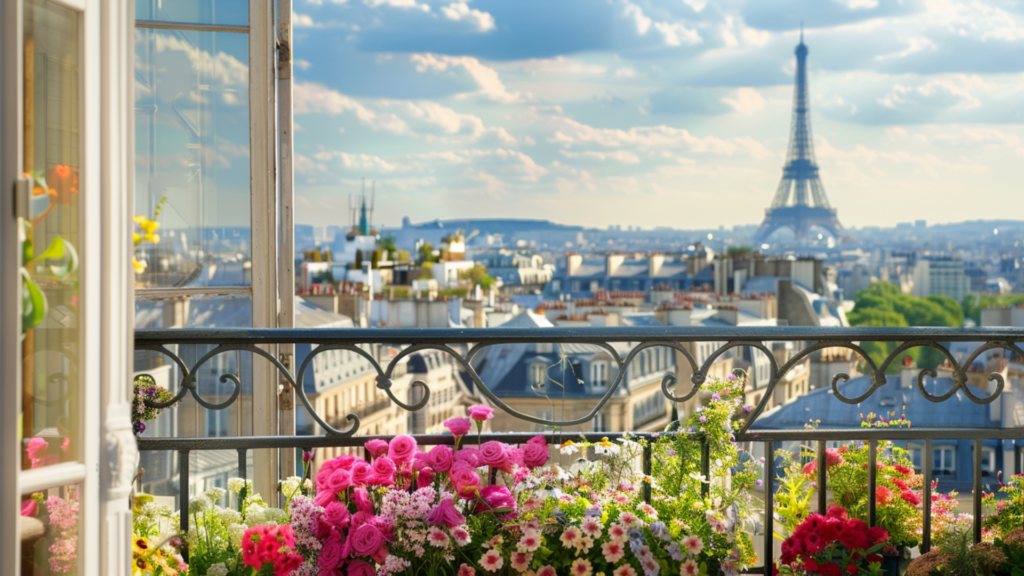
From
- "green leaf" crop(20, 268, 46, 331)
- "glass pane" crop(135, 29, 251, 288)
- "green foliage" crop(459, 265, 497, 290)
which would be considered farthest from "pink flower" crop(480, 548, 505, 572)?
"green foliage" crop(459, 265, 497, 290)

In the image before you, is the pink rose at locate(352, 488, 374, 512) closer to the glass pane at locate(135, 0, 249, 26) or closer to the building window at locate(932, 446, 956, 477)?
the glass pane at locate(135, 0, 249, 26)

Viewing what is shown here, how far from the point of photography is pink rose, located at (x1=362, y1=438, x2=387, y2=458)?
1510 millimetres

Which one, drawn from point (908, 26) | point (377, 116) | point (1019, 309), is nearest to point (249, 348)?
point (1019, 309)

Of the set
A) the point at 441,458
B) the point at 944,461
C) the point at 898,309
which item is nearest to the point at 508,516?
the point at 441,458

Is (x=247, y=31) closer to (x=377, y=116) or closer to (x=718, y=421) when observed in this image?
(x=718, y=421)

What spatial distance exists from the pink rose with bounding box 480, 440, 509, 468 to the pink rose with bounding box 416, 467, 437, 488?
9cm

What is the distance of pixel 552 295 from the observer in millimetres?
27781

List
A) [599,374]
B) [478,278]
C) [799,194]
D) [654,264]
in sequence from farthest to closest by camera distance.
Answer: [799,194] < [654,264] < [478,278] < [599,374]

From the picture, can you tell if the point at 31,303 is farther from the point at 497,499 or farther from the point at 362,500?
the point at 497,499

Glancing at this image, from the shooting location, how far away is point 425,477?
4.86 feet

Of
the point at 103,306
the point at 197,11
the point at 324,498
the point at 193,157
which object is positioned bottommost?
the point at 324,498

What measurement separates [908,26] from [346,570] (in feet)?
153

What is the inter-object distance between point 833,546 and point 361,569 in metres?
0.88

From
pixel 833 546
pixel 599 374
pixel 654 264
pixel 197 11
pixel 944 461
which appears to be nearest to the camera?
pixel 833 546
